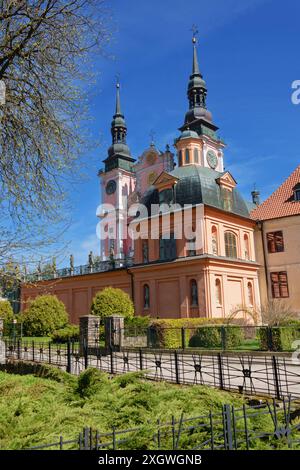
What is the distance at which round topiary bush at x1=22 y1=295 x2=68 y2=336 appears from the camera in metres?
27.8

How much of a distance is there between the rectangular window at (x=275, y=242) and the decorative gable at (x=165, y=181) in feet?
27.6

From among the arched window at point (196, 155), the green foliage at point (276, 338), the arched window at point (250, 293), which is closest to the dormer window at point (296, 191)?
the arched window at point (250, 293)

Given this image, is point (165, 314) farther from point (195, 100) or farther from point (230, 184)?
point (195, 100)

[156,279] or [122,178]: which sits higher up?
[122,178]

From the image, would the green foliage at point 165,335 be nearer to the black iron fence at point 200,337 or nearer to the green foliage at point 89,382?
the black iron fence at point 200,337

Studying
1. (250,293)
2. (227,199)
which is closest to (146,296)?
(250,293)

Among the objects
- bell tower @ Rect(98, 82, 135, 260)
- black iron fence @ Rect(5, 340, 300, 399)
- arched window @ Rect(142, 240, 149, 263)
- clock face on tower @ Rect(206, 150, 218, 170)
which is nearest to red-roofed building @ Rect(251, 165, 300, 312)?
arched window @ Rect(142, 240, 149, 263)

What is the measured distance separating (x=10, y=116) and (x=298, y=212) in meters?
23.7

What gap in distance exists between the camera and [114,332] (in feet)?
59.1

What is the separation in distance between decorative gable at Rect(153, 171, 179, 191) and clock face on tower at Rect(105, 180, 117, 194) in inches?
1318

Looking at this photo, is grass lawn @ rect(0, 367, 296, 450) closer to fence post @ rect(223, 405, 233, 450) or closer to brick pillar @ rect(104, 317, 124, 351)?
fence post @ rect(223, 405, 233, 450)

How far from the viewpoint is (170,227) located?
29188 mm

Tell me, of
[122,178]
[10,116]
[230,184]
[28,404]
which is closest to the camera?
[28,404]
